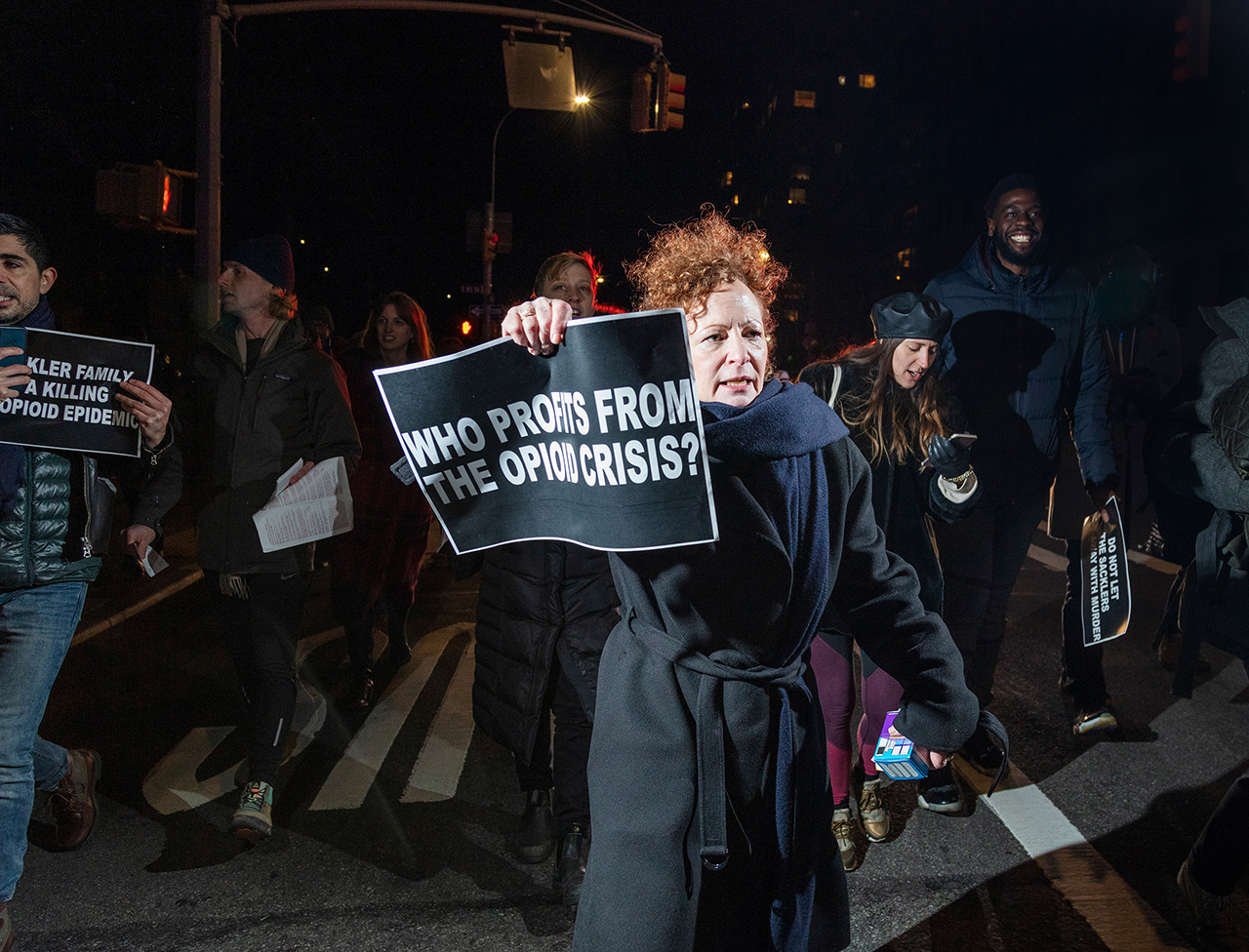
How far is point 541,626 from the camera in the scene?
3.33m

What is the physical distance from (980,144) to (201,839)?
67159 millimetres

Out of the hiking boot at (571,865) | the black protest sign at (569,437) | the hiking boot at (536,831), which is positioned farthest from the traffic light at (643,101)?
the black protest sign at (569,437)

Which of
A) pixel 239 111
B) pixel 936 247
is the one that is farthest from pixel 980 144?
pixel 239 111

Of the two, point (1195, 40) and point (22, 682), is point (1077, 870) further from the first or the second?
point (1195, 40)

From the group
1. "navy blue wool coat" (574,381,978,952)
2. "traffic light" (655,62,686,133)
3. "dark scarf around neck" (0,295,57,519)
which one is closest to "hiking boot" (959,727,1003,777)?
"navy blue wool coat" (574,381,978,952)

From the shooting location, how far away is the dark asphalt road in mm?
3061

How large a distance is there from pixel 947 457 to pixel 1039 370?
3.34 feet

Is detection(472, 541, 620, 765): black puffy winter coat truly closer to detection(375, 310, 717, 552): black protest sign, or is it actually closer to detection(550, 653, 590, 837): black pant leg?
detection(550, 653, 590, 837): black pant leg

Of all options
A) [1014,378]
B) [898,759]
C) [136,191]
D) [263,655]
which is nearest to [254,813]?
[263,655]

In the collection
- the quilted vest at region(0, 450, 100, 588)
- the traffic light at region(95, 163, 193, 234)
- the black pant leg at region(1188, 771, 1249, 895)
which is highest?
the traffic light at region(95, 163, 193, 234)

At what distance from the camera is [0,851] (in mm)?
2732

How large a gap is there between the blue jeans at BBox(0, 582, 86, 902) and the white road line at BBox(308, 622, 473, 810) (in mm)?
1296

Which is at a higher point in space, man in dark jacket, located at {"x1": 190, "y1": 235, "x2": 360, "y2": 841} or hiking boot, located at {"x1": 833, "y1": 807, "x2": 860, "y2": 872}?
man in dark jacket, located at {"x1": 190, "y1": 235, "x2": 360, "y2": 841}

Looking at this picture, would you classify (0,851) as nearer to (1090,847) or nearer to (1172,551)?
(1090,847)
